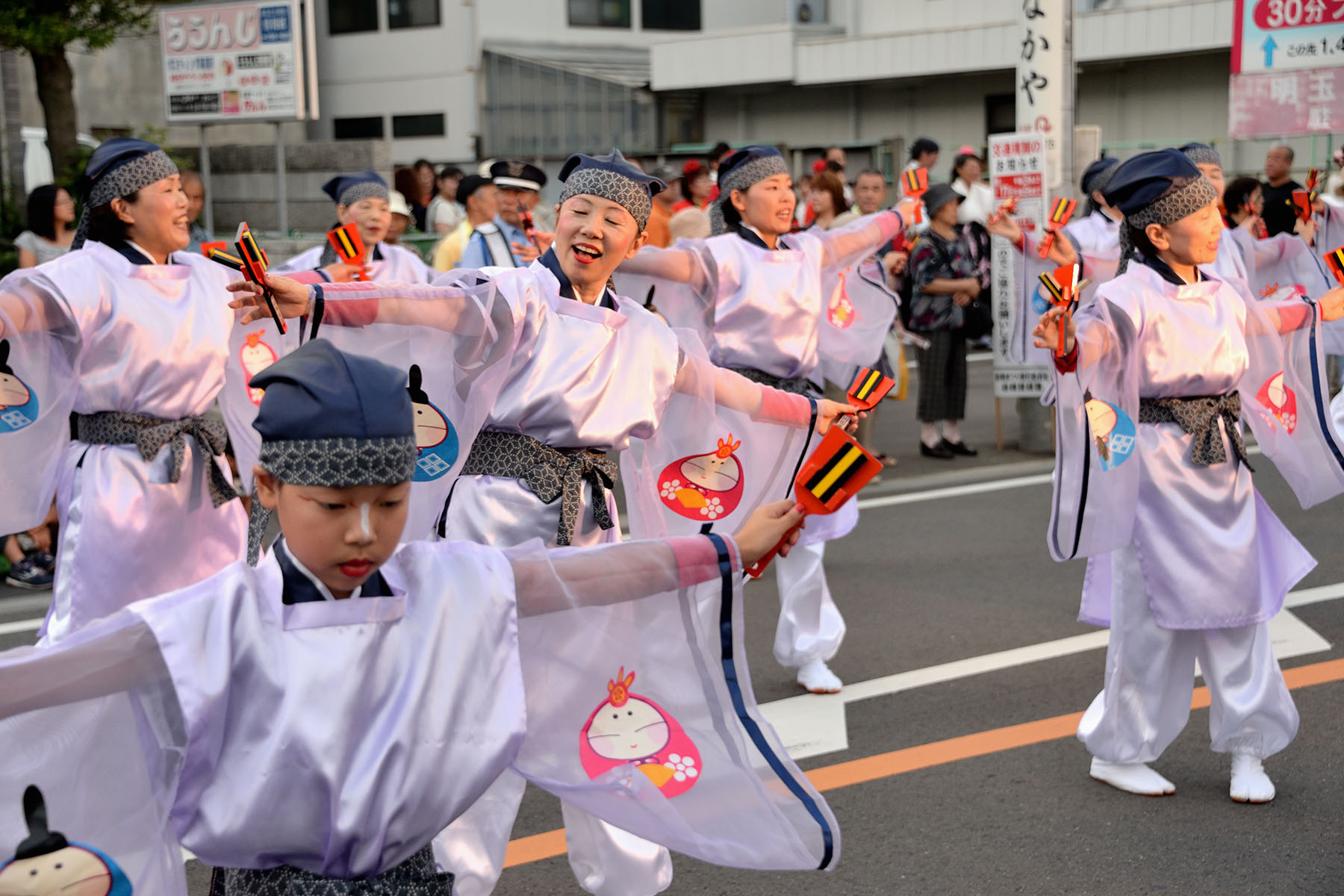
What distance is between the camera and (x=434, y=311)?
3.46m

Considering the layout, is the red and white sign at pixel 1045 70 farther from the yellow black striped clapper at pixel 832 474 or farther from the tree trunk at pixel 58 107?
the tree trunk at pixel 58 107

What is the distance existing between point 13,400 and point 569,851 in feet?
6.58

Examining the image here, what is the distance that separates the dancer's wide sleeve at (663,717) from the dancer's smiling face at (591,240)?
1.24 metres

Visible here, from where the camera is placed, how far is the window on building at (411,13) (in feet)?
83.3

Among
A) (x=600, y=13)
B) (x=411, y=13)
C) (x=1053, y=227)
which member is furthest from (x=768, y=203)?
(x=600, y=13)

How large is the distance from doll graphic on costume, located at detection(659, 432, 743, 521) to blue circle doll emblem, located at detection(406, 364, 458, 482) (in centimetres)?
62

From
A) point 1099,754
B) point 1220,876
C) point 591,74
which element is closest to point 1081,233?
point 1099,754

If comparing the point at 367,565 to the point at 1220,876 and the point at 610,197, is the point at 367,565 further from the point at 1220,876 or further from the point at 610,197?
the point at 1220,876

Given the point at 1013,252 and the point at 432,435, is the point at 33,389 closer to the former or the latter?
the point at 432,435

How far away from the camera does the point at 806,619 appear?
206 inches

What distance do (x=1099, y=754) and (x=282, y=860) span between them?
272cm

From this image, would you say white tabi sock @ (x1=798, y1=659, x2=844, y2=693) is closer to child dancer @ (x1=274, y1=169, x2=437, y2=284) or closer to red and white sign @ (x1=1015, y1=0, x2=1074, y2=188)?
child dancer @ (x1=274, y1=169, x2=437, y2=284)

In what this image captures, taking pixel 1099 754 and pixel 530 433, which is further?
pixel 1099 754
